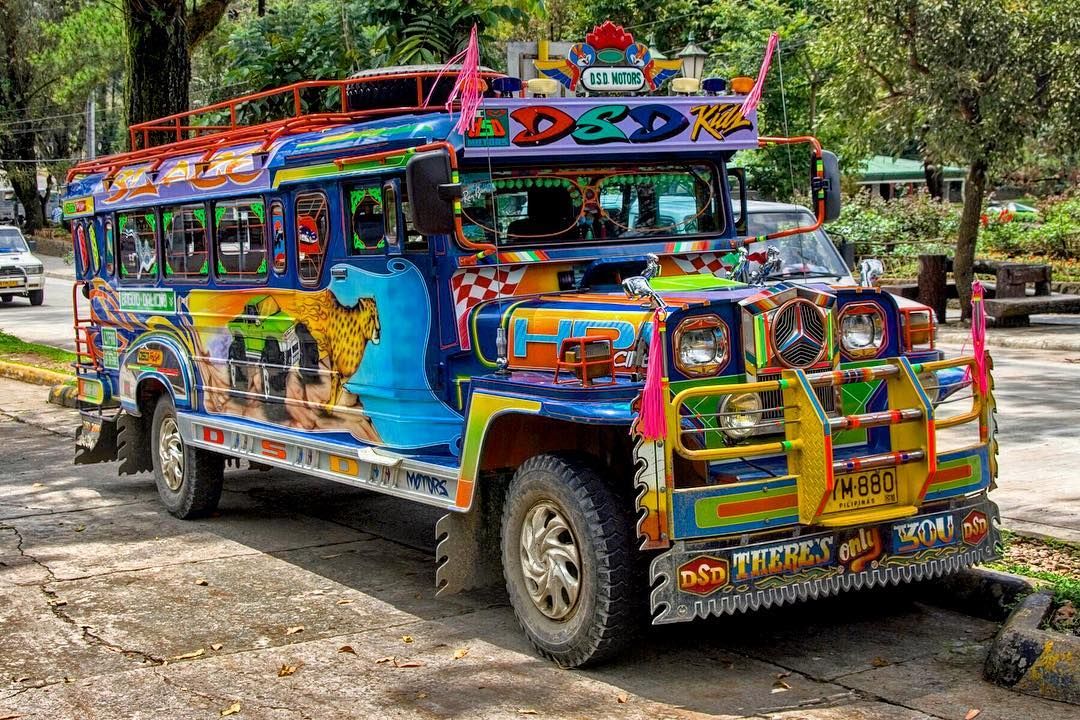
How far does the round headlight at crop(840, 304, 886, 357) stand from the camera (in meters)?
6.21

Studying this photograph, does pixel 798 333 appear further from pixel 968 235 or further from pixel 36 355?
pixel 968 235

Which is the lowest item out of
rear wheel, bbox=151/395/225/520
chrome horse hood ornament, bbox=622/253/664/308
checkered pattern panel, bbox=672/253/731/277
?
rear wheel, bbox=151/395/225/520

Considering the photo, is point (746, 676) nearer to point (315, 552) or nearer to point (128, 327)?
point (315, 552)

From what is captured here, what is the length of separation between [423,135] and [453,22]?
7.96 m

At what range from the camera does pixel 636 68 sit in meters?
7.51

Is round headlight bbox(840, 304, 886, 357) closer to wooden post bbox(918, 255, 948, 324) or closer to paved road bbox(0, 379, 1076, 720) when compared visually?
paved road bbox(0, 379, 1076, 720)

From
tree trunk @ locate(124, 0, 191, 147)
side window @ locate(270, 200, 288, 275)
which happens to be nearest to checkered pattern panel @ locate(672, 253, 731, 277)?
side window @ locate(270, 200, 288, 275)

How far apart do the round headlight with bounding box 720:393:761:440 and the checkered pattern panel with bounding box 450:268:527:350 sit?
162 centimetres

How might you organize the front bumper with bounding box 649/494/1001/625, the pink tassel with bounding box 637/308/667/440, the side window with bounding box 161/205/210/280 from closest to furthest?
the pink tassel with bounding box 637/308/667/440, the front bumper with bounding box 649/494/1001/625, the side window with bounding box 161/205/210/280

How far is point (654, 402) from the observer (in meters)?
5.51

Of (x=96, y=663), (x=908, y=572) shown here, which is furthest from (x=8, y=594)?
(x=908, y=572)

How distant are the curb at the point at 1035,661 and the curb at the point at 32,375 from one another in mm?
13564

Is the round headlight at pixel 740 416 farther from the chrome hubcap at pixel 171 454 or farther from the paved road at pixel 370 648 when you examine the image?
the chrome hubcap at pixel 171 454

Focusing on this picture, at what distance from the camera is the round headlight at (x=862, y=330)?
621 cm
